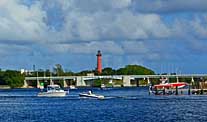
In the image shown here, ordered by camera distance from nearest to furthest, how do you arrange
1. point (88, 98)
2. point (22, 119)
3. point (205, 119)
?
1. point (205, 119)
2. point (22, 119)
3. point (88, 98)

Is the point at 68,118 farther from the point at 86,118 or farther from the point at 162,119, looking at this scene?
the point at 162,119

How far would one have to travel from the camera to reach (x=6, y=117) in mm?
109562

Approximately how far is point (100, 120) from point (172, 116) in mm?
12628

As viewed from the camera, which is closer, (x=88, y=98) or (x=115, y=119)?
(x=115, y=119)

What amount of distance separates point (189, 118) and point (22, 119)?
25.1m

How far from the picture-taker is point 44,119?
10456cm

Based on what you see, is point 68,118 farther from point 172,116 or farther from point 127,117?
point 172,116

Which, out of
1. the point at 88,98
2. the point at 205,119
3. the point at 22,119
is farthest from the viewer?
the point at 88,98

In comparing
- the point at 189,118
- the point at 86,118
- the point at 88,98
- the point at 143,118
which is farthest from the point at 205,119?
the point at 88,98

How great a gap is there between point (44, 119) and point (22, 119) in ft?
11.3

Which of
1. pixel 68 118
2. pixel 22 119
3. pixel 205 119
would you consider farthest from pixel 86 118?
pixel 205 119

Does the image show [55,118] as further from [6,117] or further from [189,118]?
[189,118]

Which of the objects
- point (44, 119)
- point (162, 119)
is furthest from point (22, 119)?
point (162, 119)

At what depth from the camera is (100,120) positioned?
101 m
